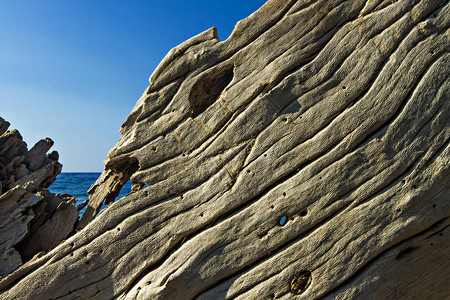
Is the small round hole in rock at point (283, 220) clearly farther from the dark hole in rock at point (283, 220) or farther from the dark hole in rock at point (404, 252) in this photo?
the dark hole in rock at point (404, 252)

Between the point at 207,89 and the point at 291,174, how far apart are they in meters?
1.42

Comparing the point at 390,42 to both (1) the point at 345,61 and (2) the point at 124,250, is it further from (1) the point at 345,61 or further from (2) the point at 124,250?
(2) the point at 124,250

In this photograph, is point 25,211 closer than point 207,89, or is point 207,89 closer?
point 207,89

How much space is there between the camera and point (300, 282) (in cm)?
371

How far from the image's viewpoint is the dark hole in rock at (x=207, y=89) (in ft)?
14.2

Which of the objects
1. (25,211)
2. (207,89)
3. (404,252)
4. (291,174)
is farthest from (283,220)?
(25,211)

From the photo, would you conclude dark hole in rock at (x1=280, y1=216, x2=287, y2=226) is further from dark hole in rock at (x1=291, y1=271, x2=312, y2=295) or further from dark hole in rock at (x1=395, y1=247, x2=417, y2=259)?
dark hole in rock at (x1=395, y1=247, x2=417, y2=259)

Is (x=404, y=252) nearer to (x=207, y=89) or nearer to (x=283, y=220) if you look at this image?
(x=283, y=220)

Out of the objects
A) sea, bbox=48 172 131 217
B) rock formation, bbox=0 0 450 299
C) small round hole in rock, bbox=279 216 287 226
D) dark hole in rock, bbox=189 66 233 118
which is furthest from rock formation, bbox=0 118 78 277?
sea, bbox=48 172 131 217

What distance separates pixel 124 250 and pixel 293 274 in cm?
177

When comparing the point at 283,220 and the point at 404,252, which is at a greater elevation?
the point at 283,220

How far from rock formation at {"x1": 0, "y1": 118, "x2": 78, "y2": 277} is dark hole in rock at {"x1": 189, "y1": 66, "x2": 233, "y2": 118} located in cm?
204

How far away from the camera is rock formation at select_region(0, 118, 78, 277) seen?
455cm

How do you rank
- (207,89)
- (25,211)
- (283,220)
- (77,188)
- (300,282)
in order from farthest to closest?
1. (77,188)
2. (25,211)
3. (207,89)
4. (283,220)
5. (300,282)
